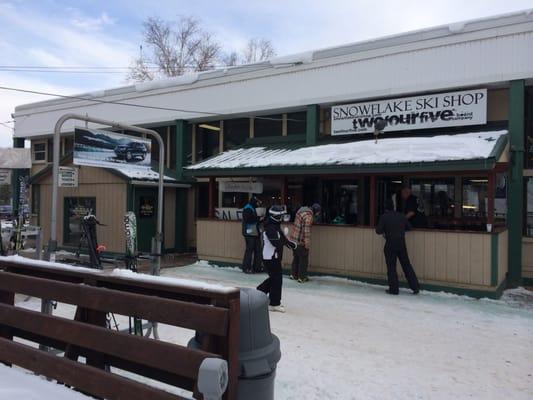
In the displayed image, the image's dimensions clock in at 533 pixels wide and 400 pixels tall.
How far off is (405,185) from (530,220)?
2762mm

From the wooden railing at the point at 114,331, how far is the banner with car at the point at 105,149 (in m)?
3.42

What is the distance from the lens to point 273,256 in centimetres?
760

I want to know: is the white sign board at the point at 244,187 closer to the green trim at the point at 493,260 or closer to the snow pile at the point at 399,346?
the snow pile at the point at 399,346

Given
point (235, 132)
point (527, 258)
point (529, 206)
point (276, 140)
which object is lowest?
point (527, 258)

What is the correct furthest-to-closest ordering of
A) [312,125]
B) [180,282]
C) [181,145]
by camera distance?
[181,145]
[312,125]
[180,282]

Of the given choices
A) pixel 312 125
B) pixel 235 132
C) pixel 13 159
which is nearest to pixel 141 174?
pixel 235 132

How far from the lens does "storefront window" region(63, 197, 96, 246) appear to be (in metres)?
15.1

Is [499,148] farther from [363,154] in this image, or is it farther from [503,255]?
[363,154]

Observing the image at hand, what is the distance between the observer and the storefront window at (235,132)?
15.1m

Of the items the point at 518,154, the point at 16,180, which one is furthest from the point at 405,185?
the point at 16,180

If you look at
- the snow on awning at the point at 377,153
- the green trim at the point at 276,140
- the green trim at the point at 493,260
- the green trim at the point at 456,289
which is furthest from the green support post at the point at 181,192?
the green trim at the point at 493,260

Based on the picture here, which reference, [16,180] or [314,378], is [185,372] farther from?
[16,180]

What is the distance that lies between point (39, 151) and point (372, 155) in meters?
16.0

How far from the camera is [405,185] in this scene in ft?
38.6
